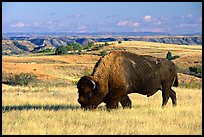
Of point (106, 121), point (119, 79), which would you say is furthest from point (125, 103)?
point (106, 121)

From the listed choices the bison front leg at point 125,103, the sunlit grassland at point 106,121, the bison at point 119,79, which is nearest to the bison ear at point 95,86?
the bison at point 119,79

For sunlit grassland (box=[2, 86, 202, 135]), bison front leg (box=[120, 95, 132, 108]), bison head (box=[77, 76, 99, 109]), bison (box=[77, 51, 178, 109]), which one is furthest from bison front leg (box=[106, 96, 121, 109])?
bison front leg (box=[120, 95, 132, 108])

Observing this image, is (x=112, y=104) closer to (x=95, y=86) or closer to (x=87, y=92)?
(x=95, y=86)

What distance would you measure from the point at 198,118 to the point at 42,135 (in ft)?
16.0

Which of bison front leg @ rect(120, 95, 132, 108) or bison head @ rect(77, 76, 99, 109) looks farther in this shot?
bison front leg @ rect(120, 95, 132, 108)

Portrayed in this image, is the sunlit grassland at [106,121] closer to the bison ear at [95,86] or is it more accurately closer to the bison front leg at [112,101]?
the bison front leg at [112,101]

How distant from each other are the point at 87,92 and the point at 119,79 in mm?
1268

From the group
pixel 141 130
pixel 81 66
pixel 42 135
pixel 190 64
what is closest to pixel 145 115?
pixel 141 130

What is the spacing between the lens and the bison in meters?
12.4

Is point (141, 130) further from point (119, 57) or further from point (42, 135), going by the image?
point (119, 57)

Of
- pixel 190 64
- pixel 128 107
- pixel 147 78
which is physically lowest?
pixel 190 64

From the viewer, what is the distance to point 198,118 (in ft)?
39.2

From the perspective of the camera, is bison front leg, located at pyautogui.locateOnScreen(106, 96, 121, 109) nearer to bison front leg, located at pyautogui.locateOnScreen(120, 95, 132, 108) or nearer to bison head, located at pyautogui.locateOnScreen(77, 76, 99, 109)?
bison head, located at pyautogui.locateOnScreen(77, 76, 99, 109)

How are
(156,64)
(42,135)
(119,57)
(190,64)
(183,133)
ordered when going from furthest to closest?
(190,64), (156,64), (119,57), (183,133), (42,135)
